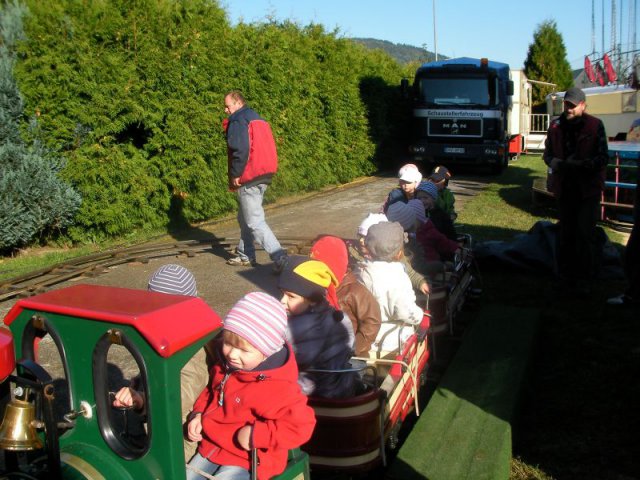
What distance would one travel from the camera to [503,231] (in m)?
10.2

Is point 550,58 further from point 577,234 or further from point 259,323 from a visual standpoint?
point 259,323

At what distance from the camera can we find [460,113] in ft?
62.5

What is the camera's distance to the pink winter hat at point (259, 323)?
8.53ft

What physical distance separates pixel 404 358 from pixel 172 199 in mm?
7289

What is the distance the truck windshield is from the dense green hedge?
6.54m

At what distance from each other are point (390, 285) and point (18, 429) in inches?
115

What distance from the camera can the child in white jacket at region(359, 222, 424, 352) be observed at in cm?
448

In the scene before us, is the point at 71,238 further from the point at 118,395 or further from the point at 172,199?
the point at 118,395

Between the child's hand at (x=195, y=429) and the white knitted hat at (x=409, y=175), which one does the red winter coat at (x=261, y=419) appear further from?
the white knitted hat at (x=409, y=175)

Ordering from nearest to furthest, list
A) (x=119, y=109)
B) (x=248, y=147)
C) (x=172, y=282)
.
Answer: (x=172, y=282) < (x=248, y=147) < (x=119, y=109)

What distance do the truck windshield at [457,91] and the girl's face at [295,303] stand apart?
16.6 metres

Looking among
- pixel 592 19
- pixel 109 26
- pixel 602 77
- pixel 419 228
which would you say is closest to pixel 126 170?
pixel 109 26

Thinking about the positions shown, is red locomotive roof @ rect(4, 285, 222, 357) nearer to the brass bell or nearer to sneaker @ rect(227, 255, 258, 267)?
the brass bell

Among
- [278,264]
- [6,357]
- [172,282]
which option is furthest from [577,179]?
[6,357]
